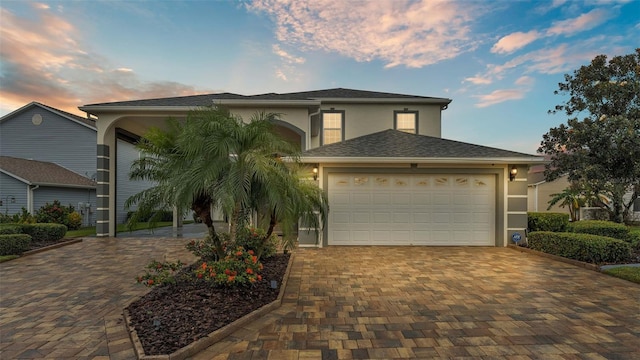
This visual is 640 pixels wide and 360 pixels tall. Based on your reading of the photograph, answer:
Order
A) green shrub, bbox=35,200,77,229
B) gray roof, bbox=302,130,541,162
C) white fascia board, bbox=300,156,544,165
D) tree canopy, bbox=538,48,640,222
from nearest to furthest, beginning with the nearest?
white fascia board, bbox=300,156,544,165
gray roof, bbox=302,130,541,162
green shrub, bbox=35,200,77,229
tree canopy, bbox=538,48,640,222

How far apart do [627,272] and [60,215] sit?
20.1 metres

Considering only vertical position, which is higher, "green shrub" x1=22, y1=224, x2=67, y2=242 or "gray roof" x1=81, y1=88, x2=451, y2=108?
"gray roof" x1=81, y1=88, x2=451, y2=108

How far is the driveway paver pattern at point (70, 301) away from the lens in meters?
3.11

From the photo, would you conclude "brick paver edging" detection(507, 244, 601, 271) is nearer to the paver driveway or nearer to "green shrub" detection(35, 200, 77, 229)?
the paver driveway

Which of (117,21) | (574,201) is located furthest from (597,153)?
(117,21)

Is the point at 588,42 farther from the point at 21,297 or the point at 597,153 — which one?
the point at 21,297

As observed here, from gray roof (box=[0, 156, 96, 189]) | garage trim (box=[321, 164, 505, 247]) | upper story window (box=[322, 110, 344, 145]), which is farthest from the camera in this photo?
gray roof (box=[0, 156, 96, 189])

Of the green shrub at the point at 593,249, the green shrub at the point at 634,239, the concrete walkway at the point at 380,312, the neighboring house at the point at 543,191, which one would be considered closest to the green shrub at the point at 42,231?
the concrete walkway at the point at 380,312

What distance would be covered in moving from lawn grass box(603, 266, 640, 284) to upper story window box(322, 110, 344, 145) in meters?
9.71

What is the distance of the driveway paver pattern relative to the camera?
10.2 feet

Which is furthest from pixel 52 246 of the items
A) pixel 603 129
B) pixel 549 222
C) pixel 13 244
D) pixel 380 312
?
pixel 603 129

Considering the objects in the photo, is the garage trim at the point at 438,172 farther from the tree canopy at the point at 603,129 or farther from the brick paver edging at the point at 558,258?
the tree canopy at the point at 603,129

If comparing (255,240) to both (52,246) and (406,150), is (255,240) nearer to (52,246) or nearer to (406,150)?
(406,150)

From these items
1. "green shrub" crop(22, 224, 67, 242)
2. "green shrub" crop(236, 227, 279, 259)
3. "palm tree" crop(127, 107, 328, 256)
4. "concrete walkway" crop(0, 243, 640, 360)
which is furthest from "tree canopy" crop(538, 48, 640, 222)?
"green shrub" crop(22, 224, 67, 242)
